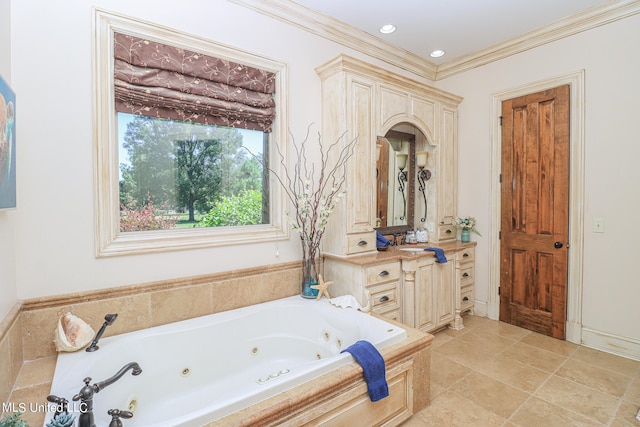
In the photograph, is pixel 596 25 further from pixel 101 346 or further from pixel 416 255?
pixel 101 346

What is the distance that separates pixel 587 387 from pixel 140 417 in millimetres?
2888

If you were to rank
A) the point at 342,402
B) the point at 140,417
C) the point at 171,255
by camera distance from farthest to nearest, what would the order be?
the point at 171,255, the point at 140,417, the point at 342,402

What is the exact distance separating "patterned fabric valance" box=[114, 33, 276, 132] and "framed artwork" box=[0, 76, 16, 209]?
591 millimetres

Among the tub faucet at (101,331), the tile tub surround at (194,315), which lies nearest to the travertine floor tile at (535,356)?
the tile tub surround at (194,315)

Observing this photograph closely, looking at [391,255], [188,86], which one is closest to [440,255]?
[391,255]

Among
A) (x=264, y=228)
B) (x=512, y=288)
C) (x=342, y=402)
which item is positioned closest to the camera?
(x=342, y=402)

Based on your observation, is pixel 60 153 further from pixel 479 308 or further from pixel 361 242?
pixel 479 308

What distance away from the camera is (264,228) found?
2.55 m

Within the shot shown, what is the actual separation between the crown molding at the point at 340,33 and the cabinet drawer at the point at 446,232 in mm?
1861

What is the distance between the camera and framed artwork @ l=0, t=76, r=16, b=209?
50.2 inches

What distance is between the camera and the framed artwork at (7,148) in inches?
50.2

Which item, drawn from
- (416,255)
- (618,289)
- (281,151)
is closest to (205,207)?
(281,151)

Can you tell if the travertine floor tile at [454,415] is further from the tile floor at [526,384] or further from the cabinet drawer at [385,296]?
the cabinet drawer at [385,296]

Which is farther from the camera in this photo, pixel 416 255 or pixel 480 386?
pixel 416 255
